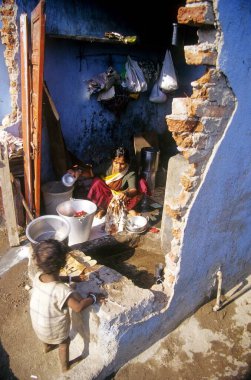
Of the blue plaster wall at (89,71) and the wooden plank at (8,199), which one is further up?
the blue plaster wall at (89,71)

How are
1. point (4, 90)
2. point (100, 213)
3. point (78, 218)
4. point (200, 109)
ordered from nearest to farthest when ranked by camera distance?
point (200, 109), point (78, 218), point (4, 90), point (100, 213)

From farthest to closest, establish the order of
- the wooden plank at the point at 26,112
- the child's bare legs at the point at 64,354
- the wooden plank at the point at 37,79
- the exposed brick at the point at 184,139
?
the wooden plank at the point at 26,112 < the wooden plank at the point at 37,79 < the child's bare legs at the point at 64,354 < the exposed brick at the point at 184,139

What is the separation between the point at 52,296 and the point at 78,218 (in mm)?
1734

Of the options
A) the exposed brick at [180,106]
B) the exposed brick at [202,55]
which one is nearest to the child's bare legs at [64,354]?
the exposed brick at [180,106]

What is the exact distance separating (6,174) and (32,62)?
168 centimetres

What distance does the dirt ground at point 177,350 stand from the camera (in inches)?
112

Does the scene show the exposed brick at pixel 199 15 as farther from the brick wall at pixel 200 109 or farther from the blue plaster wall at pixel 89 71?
the blue plaster wall at pixel 89 71

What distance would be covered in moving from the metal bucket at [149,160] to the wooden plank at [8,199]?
315 cm

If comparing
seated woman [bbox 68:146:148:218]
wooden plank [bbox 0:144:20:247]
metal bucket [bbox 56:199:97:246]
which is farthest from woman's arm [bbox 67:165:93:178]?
wooden plank [bbox 0:144:20:247]

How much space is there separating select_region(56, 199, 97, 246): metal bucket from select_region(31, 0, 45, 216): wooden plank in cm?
47

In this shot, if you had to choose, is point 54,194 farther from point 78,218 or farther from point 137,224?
point 137,224

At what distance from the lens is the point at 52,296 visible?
2516 millimetres

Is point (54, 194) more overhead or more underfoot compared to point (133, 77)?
more underfoot

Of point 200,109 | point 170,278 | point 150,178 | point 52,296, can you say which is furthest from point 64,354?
point 150,178
